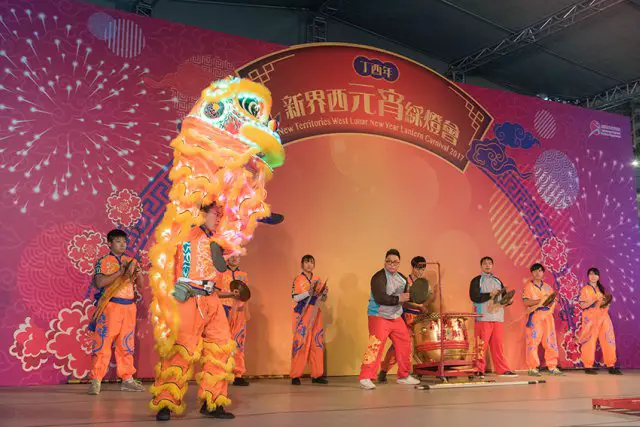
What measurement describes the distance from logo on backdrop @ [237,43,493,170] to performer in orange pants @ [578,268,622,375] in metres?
2.47

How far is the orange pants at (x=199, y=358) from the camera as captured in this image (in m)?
3.81

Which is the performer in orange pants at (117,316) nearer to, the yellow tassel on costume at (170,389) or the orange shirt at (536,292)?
the yellow tassel on costume at (170,389)

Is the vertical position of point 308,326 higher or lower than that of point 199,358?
higher

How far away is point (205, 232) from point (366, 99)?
4.66 m

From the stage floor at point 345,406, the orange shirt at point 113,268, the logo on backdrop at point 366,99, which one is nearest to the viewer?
the stage floor at point 345,406

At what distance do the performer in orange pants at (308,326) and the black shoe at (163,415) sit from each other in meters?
2.91

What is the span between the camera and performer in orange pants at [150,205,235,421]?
3.81 m

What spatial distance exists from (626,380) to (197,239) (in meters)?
5.60

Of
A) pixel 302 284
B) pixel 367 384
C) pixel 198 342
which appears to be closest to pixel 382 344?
pixel 367 384

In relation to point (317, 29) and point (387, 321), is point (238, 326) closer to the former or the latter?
point (387, 321)

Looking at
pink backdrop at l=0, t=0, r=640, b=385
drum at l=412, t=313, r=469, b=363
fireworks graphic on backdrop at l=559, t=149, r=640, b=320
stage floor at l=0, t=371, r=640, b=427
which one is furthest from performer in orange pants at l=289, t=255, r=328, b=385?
fireworks graphic on backdrop at l=559, t=149, r=640, b=320

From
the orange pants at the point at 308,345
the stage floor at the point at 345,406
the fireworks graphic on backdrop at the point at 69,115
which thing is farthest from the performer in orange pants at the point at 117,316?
the orange pants at the point at 308,345

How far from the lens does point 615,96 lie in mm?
11984

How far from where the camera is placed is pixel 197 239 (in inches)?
155
